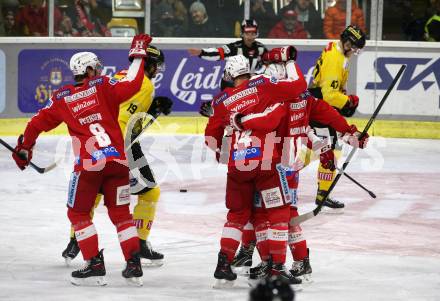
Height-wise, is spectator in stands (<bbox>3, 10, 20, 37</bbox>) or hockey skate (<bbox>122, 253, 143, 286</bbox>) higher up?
spectator in stands (<bbox>3, 10, 20, 37</bbox>)

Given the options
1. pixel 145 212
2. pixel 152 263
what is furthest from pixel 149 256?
pixel 145 212

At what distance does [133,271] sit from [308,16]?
8097mm

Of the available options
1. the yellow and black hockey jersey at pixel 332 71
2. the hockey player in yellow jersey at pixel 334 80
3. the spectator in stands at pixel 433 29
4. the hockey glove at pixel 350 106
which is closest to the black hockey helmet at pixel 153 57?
the hockey glove at pixel 350 106

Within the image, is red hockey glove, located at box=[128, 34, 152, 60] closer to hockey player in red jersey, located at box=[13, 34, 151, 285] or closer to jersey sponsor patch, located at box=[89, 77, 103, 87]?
hockey player in red jersey, located at box=[13, 34, 151, 285]

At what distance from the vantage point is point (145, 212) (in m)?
7.58

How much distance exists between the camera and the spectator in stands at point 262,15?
14281 mm

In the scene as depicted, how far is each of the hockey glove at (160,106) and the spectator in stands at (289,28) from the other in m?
6.89

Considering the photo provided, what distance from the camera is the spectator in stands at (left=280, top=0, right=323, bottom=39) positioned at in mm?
14219

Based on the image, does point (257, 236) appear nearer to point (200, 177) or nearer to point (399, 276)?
point (399, 276)

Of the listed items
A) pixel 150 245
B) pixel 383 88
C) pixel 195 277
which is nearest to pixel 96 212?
pixel 150 245

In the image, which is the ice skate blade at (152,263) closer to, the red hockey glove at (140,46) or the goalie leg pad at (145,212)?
the goalie leg pad at (145,212)

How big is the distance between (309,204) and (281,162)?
10.5ft

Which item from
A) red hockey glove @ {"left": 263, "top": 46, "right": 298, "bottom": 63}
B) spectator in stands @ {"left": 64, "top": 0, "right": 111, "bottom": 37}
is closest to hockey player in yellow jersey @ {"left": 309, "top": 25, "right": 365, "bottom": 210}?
red hockey glove @ {"left": 263, "top": 46, "right": 298, "bottom": 63}

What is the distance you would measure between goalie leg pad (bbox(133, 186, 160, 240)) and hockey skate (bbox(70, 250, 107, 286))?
0.83 metres
